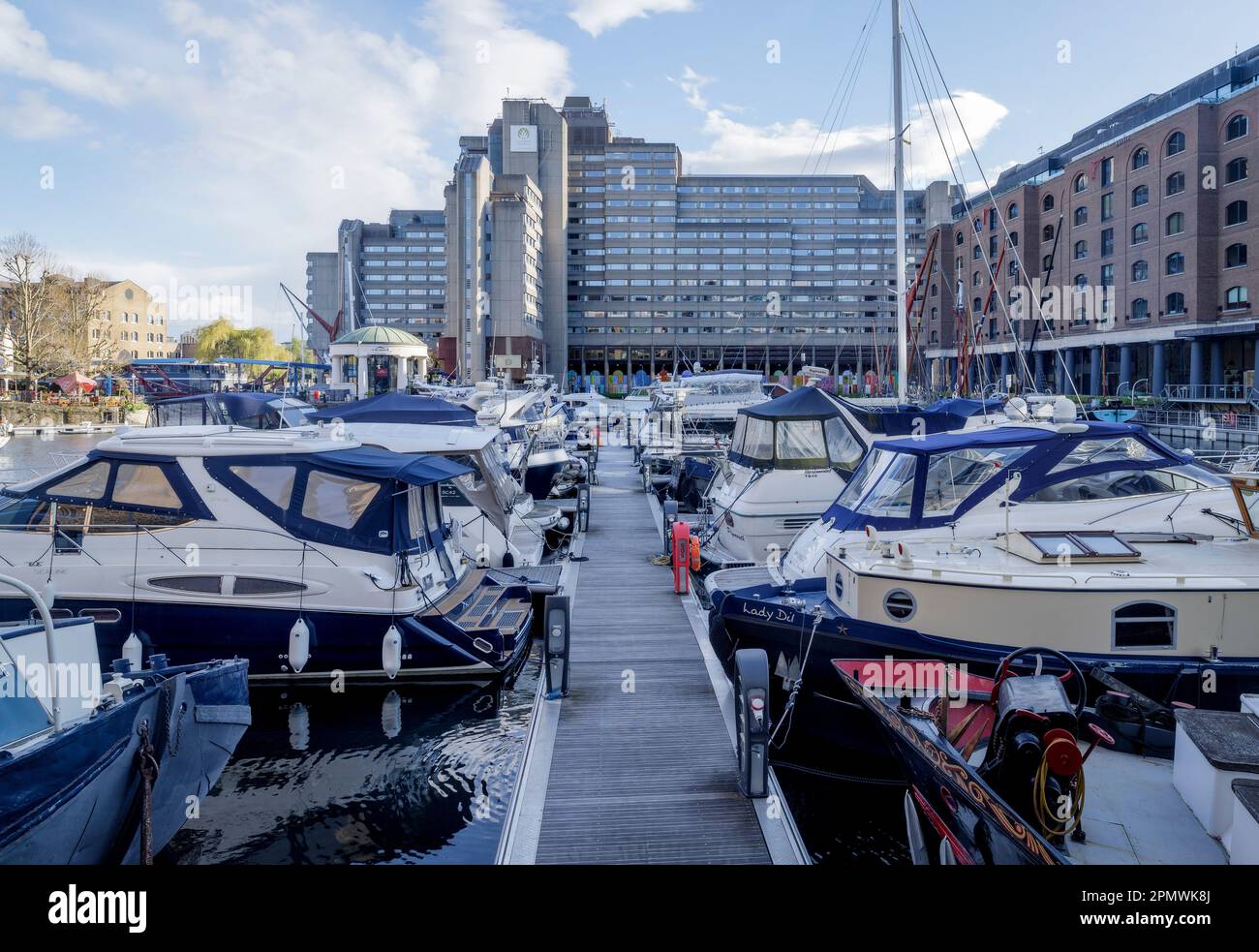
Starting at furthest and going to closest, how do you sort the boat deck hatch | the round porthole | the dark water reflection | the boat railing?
the boat deck hatch < the round porthole < the boat railing < the dark water reflection

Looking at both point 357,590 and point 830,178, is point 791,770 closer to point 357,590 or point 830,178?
point 357,590

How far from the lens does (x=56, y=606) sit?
9.88 meters

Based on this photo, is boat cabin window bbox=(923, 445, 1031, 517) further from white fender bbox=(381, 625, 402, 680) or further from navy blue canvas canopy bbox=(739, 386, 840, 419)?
white fender bbox=(381, 625, 402, 680)

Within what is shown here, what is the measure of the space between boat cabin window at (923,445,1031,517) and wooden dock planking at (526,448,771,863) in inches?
134

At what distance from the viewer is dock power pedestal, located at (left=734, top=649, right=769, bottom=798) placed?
7229 millimetres

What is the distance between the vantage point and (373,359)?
147 ft

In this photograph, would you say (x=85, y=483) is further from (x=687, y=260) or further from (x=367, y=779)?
(x=687, y=260)

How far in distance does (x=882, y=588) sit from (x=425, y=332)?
10480 cm

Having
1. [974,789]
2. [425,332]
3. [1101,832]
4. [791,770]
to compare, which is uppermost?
[425,332]

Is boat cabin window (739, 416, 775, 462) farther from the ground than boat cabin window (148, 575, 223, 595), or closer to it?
farther from the ground

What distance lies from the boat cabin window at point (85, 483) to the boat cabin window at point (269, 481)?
149 cm

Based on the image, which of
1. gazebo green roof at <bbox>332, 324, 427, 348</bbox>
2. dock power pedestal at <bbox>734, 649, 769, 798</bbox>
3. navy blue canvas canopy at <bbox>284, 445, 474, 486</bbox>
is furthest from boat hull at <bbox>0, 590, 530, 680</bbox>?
gazebo green roof at <bbox>332, 324, 427, 348</bbox>

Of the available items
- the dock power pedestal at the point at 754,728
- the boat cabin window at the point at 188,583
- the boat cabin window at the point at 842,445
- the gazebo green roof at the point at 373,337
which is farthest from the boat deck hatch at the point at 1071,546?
the gazebo green roof at the point at 373,337
